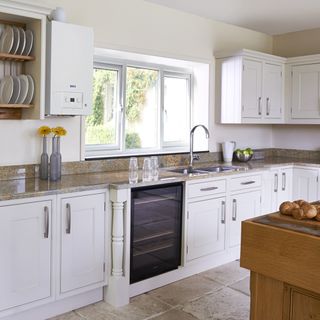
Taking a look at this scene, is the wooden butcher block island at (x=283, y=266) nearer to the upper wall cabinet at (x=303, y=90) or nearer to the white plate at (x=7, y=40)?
the white plate at (x=7, y=40)

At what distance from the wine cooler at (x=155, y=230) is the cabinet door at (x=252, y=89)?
160cm

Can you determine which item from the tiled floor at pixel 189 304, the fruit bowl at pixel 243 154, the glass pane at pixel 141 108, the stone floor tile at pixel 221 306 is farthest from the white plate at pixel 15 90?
the fruit bowl at pixel 243 154

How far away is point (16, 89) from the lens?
9.70 ft

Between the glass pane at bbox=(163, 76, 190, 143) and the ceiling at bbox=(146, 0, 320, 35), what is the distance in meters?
0.77

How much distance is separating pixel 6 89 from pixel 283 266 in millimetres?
2173

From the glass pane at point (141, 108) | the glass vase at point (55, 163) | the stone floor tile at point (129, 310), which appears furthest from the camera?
the glass pane at point (141, 108)

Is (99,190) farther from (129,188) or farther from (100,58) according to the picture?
(100,58)

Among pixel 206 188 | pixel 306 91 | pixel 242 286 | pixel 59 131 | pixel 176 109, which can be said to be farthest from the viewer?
pixel 306 91

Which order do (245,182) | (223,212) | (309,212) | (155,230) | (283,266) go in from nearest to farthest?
(283,266) → (309,212) → (155,230) → (223,212) → (245,182)

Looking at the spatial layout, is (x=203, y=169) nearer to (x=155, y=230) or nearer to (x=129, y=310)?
(x=155, y=230)

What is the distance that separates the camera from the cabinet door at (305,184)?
4.55 meters

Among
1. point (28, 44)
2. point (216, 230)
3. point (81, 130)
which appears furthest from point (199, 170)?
point (28, 44)

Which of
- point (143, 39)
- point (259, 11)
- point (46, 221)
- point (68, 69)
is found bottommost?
point (46, 221)

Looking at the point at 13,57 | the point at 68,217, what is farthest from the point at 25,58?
the point at 68,217
